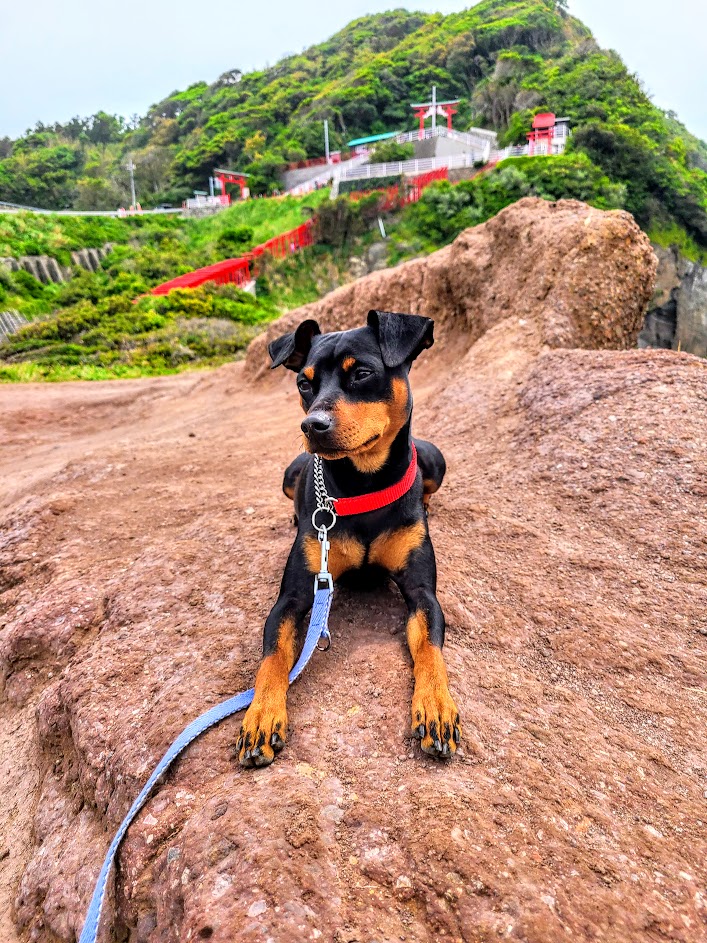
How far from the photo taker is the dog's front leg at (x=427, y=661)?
1.96 metres

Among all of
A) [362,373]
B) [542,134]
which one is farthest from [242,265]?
[362,373]

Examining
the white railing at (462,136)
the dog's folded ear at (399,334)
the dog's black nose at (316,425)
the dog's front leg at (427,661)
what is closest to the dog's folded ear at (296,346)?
the dog's folded ear at (399,334)

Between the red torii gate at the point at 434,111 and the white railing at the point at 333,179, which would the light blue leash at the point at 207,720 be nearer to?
the white railing at the point at 333,179

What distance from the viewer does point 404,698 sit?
2.18m

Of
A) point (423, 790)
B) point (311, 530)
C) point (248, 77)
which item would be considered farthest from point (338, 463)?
point (248, 77)

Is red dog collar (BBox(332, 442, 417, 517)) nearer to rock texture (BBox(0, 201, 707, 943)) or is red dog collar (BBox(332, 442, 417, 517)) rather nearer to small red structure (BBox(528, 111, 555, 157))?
rock texture (BBox(0, 201, 707, 943))

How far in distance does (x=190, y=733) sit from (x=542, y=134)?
146 ft

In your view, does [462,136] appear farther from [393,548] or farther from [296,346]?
[393,548]

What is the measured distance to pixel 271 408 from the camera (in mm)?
9617

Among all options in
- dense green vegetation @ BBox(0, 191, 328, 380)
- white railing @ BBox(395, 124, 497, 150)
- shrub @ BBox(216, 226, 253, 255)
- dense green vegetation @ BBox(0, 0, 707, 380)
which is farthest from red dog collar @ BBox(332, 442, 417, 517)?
white railing @ BBox(395, 124, 497, 150)

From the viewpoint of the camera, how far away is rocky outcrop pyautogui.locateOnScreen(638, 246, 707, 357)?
3162 centimetres

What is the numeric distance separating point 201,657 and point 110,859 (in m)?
0.98

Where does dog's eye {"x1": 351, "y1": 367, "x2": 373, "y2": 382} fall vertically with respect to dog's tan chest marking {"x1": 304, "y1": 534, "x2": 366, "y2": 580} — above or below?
above

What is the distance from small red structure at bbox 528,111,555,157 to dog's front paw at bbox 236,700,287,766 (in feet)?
138
